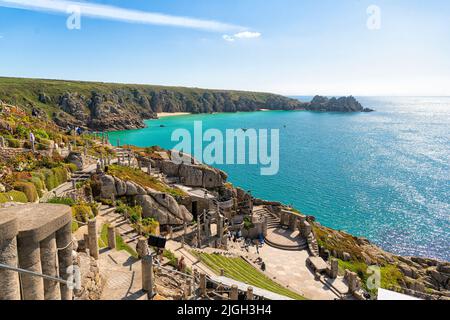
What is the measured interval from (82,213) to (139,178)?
45.8 ft

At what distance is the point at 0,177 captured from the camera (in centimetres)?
2284

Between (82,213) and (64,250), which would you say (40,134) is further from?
(64,250)

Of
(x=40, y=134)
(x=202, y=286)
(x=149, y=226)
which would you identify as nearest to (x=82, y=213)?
(x=149, y=226)

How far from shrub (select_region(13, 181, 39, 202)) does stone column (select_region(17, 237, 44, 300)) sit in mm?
→ 15444

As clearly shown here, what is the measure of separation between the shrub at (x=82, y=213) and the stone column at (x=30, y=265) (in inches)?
536

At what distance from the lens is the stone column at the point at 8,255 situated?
805 centimetres

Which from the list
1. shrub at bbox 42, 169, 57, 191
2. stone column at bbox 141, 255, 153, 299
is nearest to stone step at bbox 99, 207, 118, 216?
shrub at bbox 42, 169, 57, 191

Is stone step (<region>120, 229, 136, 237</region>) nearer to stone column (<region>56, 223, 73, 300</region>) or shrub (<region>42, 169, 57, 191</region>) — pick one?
shrub (<region>42, 169, 57, 191</region>)

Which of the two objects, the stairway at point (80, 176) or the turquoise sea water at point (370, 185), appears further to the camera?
the turquoise sea water at point (370, 185)

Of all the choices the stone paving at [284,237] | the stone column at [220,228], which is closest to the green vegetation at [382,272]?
the stone paving at [284,237]

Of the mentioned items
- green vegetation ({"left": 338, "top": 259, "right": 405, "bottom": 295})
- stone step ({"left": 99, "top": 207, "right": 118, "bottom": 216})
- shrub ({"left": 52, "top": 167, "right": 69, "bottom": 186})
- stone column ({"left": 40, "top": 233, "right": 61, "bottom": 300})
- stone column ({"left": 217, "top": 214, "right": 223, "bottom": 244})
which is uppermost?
stone column ({"left": 40, "top": 233, "right": 61, "bottom": 300})

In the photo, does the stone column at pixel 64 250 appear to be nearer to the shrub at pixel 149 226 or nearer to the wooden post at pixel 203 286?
the wooden post at pixel 203 286

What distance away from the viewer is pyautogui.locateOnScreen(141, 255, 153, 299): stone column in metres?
15.1

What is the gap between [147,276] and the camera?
15.4 meters
